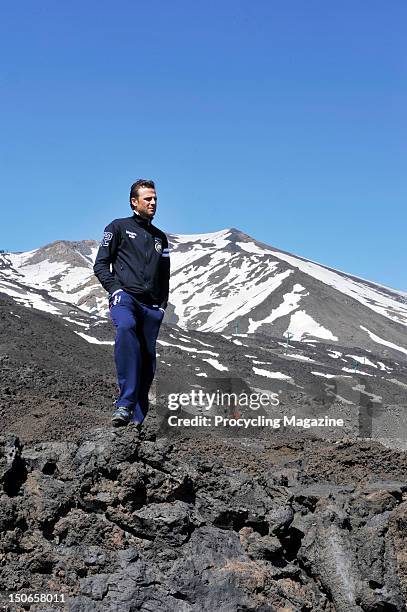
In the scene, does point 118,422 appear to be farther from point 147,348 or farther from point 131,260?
point 131,260

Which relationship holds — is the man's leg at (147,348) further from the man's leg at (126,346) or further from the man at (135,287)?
the man's leg at (126,346)

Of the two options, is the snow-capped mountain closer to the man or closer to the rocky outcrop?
the man

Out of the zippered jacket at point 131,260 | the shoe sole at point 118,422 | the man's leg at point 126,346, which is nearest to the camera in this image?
the shoe sole at point 118,422

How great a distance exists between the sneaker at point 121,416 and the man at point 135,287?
3.5 inches

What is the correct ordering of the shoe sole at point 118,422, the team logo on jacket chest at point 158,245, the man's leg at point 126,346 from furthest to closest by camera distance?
the team logo on jacket chest at point 158,245
the man's leg at point 126,346
the shoe sole at point 118,422

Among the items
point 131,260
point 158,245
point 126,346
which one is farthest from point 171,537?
point 158,245

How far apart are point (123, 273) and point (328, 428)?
21.7 metres

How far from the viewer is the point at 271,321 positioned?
326 ft

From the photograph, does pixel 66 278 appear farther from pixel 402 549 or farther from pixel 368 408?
pixel 402 549

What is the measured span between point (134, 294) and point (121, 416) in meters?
0.93

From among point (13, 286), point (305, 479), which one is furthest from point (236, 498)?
point (13, 286)

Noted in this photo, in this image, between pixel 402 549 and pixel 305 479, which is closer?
pixel 402 549

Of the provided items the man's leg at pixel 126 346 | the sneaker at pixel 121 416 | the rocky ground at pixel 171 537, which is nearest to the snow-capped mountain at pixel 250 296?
the man's leg at pixel 126 346

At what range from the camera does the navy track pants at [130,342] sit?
575 centimetres
